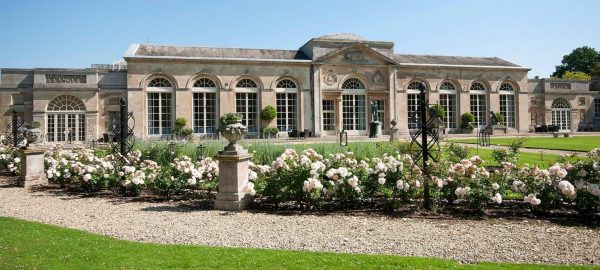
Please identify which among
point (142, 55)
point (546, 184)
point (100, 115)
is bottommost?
point (546, 184)

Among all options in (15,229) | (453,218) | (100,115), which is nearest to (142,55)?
(100,115)

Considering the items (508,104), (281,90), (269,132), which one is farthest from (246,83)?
(508,104)

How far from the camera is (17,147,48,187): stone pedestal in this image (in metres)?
10.7

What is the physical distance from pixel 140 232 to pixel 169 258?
160cm

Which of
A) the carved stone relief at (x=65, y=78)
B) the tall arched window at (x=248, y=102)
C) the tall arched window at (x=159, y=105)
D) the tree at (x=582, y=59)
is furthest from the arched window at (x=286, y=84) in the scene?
the tree at (x=582, y=59)

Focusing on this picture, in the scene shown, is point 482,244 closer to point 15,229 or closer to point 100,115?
point 15,229

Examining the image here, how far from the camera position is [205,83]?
85.1 feet

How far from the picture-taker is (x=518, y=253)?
15.6 ft

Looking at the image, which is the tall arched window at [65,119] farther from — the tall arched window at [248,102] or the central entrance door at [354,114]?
the central entrance door at [354,114]

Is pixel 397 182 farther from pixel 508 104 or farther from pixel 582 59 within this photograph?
pixel 582 59

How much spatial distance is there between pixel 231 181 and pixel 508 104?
29.2m

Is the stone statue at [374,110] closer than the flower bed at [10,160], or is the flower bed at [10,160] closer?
the flower bed at [10,160]

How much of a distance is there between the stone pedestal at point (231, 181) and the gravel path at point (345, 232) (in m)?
0.29

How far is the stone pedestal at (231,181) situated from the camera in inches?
290
